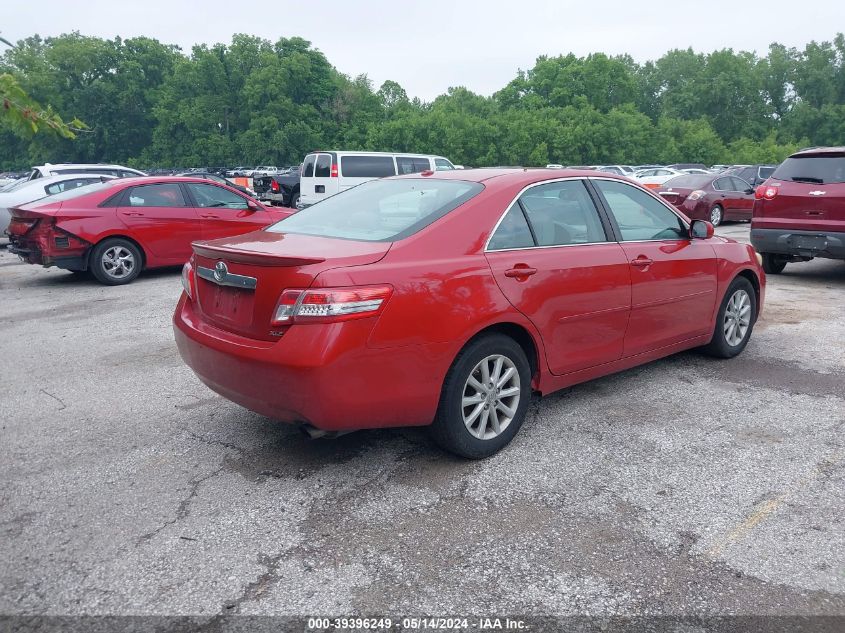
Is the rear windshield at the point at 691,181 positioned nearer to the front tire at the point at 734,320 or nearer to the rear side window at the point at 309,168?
the rear side window at the point at 309,168

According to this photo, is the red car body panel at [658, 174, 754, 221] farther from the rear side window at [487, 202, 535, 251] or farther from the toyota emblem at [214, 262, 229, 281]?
the toyota emblem at [214, 262, 229, 281]

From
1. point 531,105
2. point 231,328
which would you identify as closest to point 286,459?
point 231,328

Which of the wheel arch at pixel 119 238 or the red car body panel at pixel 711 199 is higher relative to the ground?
the wheel arch at pixel 119 238

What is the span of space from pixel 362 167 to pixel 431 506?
16580mm

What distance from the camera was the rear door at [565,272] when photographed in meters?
3.99

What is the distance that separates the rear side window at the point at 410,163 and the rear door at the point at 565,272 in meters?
14.9

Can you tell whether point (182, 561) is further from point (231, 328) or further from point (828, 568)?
point (828, 568)

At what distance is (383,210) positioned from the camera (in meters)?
4.23

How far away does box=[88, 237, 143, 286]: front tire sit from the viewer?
9.74 m

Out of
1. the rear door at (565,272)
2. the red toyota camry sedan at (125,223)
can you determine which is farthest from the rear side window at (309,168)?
the rear door at (565,272)

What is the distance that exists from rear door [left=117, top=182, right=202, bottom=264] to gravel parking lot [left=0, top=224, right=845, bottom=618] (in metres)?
4.93

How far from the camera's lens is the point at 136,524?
326 centimetres

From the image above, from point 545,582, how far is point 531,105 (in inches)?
2635

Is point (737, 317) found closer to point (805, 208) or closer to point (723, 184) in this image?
point (805, 208)
